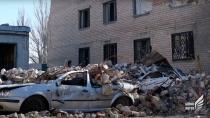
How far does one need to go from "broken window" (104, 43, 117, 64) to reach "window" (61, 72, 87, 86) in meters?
10.7

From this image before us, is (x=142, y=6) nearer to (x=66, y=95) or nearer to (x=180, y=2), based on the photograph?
(x=180, y=2)

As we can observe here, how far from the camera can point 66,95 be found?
13.7 metres

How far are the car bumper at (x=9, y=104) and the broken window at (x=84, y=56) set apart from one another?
1463 cm

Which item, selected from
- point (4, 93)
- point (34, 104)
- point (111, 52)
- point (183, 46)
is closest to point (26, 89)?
point (34, 104)

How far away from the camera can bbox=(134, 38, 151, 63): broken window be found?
2289 cm

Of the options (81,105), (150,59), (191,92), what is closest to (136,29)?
(150,59)

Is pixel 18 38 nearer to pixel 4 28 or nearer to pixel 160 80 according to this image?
pixel 4 28

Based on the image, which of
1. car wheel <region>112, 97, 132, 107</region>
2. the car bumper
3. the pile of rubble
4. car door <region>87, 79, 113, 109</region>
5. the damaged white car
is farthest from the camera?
car wheel <region>112, 97, 132, 107</region>

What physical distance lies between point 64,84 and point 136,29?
34.5 ft

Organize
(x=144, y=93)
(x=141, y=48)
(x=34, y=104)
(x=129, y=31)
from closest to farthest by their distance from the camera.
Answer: (x=34, y=104) < (x=144, y=93) < (x=141, y=48) < (x=129, y=31)

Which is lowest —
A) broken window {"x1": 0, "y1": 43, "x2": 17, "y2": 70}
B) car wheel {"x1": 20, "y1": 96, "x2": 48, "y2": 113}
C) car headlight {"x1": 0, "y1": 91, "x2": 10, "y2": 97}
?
car wheel {"x1": 20, "y1": 96, "x2": 48, "y2": 113}

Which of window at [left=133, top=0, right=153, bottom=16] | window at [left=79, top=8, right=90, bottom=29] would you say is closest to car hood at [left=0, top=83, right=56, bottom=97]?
window at [left=133, top=0, right=153, bottom=16]

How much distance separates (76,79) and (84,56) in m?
13.6

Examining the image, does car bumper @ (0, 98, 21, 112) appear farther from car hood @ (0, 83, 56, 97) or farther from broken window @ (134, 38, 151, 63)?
broken window @ (134, 38, 151, 63)
